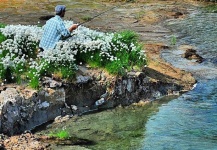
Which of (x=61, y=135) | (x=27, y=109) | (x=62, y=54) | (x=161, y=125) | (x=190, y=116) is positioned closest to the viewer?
(x=61, y=135)

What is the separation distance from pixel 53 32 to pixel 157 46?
7185mm

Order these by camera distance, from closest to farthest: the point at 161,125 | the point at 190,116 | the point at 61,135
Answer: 1. the point at 61,135
2. the point at 161,125
3. the point at 190,116

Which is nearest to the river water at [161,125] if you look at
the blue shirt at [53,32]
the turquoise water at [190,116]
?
the turquoise water at [190,116]

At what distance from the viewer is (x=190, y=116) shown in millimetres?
10414

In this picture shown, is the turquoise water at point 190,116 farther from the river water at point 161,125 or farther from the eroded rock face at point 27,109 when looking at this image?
the eroded rock face at point 27,109

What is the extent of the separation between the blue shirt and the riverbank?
2.66m

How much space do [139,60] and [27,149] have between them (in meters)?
4.49

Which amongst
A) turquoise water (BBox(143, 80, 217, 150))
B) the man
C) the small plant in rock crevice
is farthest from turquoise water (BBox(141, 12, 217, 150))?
the man

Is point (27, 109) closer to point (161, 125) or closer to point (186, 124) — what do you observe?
point (161, 125)

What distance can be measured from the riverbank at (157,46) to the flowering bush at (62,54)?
3.53 feet

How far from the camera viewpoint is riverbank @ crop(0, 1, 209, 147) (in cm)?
1274

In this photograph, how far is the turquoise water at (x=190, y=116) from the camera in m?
8.90

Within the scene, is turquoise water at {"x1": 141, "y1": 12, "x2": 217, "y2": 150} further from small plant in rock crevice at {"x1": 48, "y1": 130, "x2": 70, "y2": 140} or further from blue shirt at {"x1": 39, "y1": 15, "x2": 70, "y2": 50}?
blue shirt at {"x1": 39, "y1": 15, "x2": 70, "y2": 50}

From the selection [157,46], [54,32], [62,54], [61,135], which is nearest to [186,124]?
[61,135]
